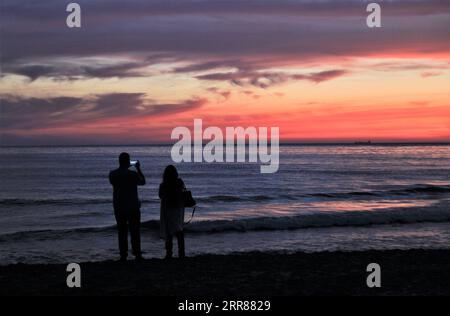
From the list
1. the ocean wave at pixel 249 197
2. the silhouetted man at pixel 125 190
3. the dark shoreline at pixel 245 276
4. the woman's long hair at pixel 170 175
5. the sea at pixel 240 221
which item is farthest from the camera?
the ocean wave at pixel 249 197

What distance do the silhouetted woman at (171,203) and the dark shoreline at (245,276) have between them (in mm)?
651

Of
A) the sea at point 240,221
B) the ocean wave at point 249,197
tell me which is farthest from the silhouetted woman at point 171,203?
the ocean wave at point 249,197

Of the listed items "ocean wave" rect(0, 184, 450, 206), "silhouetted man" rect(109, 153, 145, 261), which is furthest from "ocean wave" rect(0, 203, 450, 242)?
"ocean wave" rect(0, 184, 450, 206)

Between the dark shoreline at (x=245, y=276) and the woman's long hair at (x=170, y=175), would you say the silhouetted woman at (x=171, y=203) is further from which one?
the dark shoreline at (x=245, y=276)

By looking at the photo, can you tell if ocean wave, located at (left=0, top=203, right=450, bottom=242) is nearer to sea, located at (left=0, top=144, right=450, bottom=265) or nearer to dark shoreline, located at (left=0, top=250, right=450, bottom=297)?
sea, located at (left=0, top=144, right=450, bottom=265)

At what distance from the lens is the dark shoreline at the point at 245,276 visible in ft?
24.0

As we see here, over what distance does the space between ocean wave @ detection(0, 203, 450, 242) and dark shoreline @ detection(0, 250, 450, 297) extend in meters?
5.55

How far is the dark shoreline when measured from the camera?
7.32 meters

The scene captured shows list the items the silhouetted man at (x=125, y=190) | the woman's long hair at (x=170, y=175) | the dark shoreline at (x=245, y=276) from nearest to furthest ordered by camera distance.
A: the dark shoreline at (x=245, y=276) < the silhouetted man at (x=125, y=190) < the woman's long hair at (x=170, y=175)

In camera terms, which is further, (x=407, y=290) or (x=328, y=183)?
(x=328, y=183)
